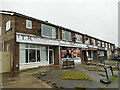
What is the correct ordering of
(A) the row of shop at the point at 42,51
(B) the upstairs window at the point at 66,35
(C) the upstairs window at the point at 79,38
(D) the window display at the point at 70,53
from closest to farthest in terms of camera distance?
(A) the row of shop at the point at 42,51 → (D) the window display at the point at 70,53 → (B) the upstairs window at the point at 66,35 → (C) the upstairs window at the point at 79,38

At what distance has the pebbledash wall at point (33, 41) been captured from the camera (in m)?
16.4

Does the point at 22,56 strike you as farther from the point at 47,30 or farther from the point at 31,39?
the point at 47,30

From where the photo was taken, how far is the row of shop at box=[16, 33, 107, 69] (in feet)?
55.4

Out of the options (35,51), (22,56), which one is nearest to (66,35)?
(35,51)

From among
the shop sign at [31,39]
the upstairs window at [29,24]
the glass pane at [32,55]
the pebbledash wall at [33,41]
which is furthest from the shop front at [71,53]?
the upstairs window at [29,24]

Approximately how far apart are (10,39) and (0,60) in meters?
2.76

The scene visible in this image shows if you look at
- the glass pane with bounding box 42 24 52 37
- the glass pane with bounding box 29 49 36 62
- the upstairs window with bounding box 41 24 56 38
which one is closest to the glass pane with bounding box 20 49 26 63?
the glass pane with bounding box 29 49 36 62

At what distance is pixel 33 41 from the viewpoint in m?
18.1

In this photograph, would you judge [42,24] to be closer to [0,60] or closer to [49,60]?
[49,60]

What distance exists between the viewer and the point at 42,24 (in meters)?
20.2

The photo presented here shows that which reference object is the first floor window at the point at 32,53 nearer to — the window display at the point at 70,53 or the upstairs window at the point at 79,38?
the window display at the point at 70,53

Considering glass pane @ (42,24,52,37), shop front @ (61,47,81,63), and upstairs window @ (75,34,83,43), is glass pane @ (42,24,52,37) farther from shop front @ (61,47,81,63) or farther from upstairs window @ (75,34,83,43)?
upstairs window @ (75,34,83,43)

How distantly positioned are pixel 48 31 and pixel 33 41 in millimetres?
3763

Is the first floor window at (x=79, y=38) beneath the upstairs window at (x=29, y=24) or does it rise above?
beneath
